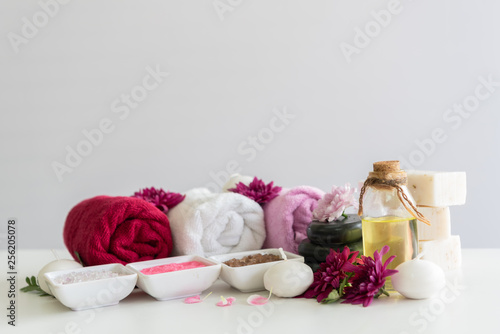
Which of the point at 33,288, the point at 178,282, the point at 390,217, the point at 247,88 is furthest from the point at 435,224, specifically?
the point at 247,88

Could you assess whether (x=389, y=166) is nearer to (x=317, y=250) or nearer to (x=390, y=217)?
(x=390, y=217)

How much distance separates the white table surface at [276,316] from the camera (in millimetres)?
791

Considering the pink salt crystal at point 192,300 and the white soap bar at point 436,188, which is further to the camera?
the white soap bar at point 436,188

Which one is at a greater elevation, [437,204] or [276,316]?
[437,204]

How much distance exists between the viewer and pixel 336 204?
1.03m

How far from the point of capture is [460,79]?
2254mm

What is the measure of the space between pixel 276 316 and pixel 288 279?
0.09 m

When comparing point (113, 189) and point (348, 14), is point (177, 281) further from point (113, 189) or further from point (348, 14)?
point (348, 14)

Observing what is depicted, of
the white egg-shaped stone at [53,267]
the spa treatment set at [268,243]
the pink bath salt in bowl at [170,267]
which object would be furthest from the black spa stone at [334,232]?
the white egg-shaped stone at [53,267]

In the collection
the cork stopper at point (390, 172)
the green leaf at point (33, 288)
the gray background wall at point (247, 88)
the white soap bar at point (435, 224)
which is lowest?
the green leaf at point (33, 288)

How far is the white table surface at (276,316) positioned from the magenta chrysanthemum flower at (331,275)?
2 centimetres

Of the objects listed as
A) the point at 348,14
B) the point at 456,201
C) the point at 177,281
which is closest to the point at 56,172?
the point at 348,14

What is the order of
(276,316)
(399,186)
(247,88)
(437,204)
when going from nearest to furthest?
(276,316), (399,186), (437,204), (247,88)

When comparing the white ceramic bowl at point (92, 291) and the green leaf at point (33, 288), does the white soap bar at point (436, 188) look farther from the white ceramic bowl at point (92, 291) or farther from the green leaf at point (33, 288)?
the green leaf at point (33, 288)
